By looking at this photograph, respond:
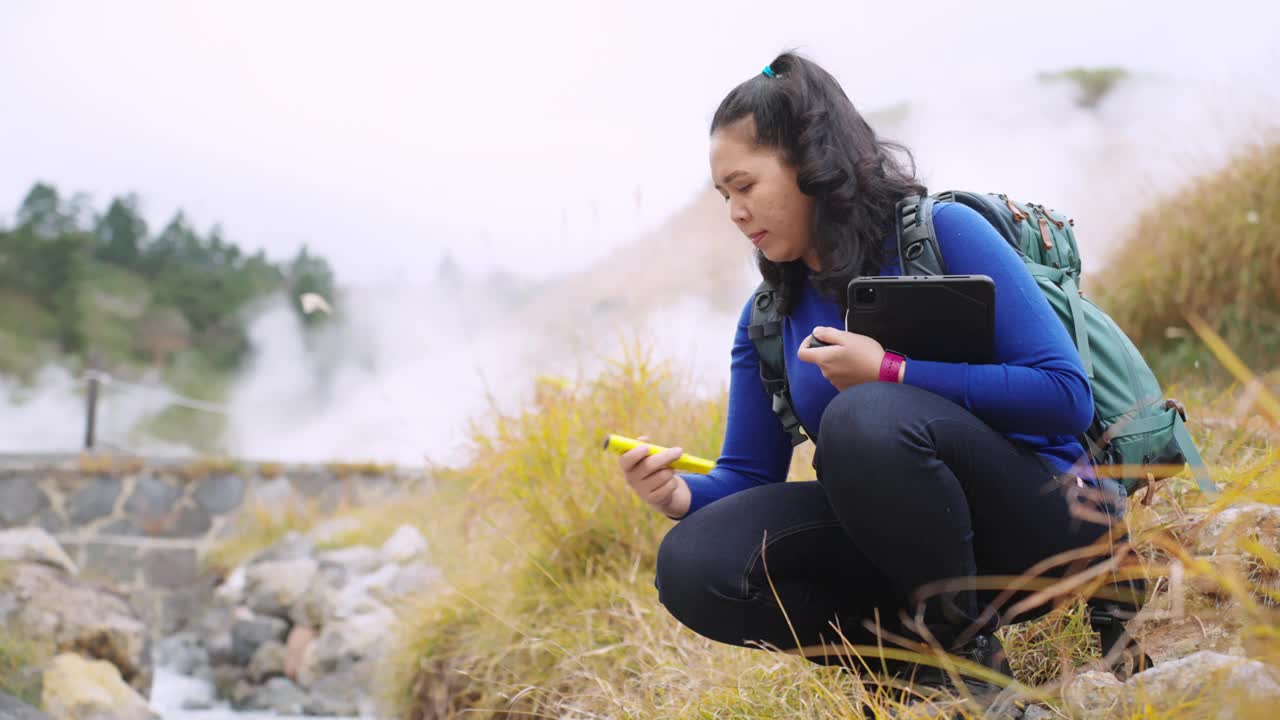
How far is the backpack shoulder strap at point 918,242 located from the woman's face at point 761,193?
14 centimetres

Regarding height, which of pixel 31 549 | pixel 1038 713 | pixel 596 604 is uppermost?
pixel 1038 713

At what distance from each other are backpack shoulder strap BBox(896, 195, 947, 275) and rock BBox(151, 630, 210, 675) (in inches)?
244

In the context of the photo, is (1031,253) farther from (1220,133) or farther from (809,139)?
(1220,133)

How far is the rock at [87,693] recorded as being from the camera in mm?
3951

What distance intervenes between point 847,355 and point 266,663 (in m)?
5.32

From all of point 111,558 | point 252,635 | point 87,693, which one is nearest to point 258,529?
point 111,558

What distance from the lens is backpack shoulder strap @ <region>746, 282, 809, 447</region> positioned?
63.3 inches

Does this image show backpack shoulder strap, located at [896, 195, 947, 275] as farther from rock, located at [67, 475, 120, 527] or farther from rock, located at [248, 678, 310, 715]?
rock, located at [67, 475, 120, 527]

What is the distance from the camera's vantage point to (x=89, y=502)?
816cm

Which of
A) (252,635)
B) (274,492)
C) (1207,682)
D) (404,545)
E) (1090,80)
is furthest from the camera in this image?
(1090,80)

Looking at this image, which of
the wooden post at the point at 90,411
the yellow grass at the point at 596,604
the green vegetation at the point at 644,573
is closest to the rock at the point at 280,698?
the green vegetation at the point at 644,573

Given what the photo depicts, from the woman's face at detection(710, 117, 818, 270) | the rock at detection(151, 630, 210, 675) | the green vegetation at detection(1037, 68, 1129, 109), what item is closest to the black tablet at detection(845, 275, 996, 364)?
the woman's face at detection(710, 117, 818, 270)

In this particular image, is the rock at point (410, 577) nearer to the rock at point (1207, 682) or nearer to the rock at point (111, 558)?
the rock at point (1207, 682)

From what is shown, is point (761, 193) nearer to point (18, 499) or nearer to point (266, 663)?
point (266, 663)
